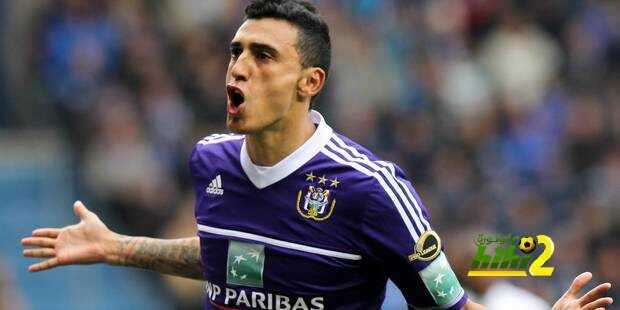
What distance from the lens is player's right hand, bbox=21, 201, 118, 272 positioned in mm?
6152

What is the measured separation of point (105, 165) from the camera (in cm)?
1184

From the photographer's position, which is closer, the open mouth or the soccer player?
the soccer player

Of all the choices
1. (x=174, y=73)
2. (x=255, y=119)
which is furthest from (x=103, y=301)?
(x=255, y=119)

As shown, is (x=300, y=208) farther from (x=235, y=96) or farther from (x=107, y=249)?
(x=107, y=249)

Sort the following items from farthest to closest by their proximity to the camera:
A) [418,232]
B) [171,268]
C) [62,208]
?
[62,208] < [171,268] < [418,232]

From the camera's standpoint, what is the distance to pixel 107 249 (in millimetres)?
6242

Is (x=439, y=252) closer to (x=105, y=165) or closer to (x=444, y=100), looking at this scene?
(x=105, y=165)

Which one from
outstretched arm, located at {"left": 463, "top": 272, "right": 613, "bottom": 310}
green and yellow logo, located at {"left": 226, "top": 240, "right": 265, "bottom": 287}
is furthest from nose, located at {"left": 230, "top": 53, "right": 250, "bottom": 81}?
outstretched arm, located at {"left": 463, "top": 272, "right": 613, "bottom": 310}

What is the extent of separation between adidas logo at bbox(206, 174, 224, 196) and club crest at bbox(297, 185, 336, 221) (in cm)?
42

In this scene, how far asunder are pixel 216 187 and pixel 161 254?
495 millimetres

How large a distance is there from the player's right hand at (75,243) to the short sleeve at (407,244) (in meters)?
1.31

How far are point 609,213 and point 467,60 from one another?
293 cm

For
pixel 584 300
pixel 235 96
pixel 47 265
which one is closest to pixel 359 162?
pixel 235 96

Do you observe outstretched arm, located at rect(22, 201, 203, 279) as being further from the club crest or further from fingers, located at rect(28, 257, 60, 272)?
the club crest
